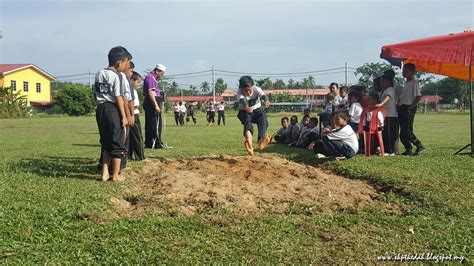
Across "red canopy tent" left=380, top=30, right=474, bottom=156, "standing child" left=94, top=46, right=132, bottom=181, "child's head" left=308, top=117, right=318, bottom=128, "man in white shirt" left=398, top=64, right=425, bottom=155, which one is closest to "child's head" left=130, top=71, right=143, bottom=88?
"standing child" left=94, top=46, right=132, bottom=181

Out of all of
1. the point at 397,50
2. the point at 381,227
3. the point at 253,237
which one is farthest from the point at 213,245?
the point at 397,50

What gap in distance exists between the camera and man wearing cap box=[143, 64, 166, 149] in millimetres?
9156

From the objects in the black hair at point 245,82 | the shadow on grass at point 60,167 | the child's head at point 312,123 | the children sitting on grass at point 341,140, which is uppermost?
the black hair at point 245,82

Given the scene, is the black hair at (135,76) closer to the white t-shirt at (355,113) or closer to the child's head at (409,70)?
the white t-shirt at (355,113)

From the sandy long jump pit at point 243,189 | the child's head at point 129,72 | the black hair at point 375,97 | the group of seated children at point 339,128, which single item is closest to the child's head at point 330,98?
the group of seated children at point 339,128

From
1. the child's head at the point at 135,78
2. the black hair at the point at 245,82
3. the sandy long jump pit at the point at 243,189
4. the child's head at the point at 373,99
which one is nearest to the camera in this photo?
the sandy long jump pit at the point at 243,189

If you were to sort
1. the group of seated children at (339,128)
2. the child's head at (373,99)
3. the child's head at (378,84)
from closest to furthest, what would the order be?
1. the group of seated children at (339,128)
2. the child's head at (373,99)
3. the child's head at (378,84)

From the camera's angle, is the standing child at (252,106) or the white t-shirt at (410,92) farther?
the white t-shirt at (410,92)

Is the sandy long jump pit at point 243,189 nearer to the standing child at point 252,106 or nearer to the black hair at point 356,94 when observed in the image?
the standing child at point 252,106

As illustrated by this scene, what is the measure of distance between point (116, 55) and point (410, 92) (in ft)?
17.6

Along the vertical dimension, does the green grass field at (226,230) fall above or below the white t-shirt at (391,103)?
below

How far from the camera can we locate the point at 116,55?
580 centimetres

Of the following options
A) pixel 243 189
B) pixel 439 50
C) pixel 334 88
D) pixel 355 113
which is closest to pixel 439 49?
pixel 439 50

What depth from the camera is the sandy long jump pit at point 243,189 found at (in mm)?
4496
